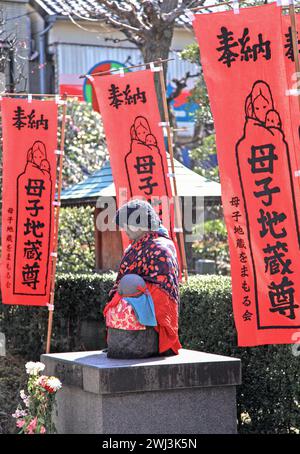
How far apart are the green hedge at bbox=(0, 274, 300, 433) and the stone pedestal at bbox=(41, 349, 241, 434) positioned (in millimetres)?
636

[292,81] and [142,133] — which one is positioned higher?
[142,133]

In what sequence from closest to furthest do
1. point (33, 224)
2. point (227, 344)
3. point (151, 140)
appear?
point (227, 344) → point (151, 140) → point (33, 224)

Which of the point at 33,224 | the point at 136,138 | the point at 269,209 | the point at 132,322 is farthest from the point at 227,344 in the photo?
the point at 33,224

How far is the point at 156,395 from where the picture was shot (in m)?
7.41

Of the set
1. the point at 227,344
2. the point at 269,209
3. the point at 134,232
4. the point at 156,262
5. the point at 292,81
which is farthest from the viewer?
the point at 227,344

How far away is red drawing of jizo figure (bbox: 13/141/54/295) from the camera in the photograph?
10914 millimetres

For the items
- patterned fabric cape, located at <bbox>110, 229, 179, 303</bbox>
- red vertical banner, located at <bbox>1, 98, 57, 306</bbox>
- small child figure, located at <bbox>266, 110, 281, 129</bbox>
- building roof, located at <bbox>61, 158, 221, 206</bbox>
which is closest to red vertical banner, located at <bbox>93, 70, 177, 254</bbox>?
red vertical banner, located at <bbox>1, 98, 57, 306</bbox>

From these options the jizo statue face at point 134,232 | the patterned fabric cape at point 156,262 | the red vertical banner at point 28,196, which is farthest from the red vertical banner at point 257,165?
the red vertical banner at point 28,196

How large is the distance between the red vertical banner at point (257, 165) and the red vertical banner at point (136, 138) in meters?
3.02

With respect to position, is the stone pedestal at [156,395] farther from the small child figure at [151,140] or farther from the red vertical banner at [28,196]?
the red vertical banner at [28,196]

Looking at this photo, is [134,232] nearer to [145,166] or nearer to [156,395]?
[156,395]

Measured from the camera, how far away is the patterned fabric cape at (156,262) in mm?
7695

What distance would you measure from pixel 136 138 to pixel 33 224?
5.94ft
